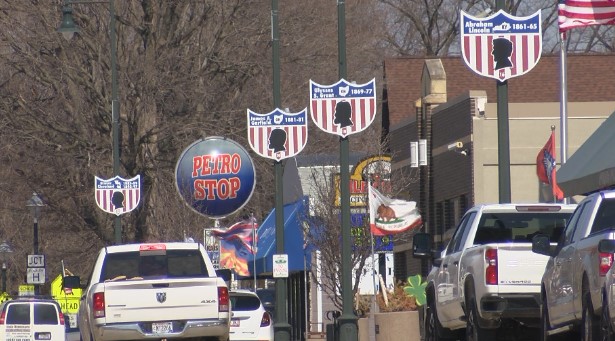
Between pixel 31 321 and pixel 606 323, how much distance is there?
26.4 m

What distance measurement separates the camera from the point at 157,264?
22.2m

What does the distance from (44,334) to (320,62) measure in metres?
12.0

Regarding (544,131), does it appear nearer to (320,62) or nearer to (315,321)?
(320,62)

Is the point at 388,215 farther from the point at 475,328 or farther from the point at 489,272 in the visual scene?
the point at 489,272

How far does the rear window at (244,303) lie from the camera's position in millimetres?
28922

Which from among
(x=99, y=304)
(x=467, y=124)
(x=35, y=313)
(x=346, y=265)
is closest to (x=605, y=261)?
(x=99, y=304)

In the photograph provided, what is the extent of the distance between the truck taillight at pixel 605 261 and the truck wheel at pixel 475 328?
12.9 feet

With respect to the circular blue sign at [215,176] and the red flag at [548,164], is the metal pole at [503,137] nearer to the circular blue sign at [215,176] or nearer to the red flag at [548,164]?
the red flag at [548,164]

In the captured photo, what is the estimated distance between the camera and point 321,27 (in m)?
46.2

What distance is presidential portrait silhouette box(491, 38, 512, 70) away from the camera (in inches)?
769

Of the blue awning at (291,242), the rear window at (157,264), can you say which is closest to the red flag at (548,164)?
the blue awning at (291,242)

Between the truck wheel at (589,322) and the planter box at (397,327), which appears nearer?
the truck wheel at (589,322)

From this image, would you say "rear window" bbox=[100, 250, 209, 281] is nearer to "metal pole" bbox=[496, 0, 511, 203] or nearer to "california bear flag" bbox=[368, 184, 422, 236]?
"metal pole" bbox=[496, 0, 511, 203]

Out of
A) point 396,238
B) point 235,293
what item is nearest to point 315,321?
point 396,238
